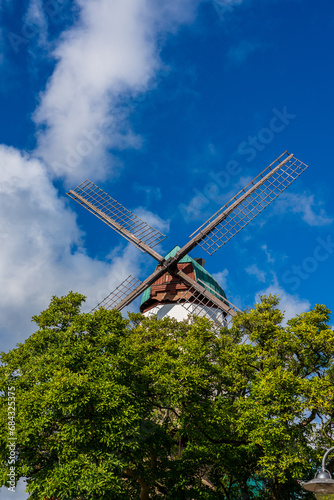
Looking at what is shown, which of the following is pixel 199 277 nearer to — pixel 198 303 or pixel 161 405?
pixel 198 303

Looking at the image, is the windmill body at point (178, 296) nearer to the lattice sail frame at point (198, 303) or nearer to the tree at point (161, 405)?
the lattice sail frame at point (198, 303)

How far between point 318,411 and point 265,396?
7.83ft

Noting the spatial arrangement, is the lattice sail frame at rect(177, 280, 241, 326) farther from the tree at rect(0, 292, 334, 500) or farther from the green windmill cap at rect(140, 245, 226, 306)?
the tree at rect(0, 292, 334, 500)

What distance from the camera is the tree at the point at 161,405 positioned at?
12992 mm

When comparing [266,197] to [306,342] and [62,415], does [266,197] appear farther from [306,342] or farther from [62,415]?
[62,415]

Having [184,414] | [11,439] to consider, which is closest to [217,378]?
[184,414]

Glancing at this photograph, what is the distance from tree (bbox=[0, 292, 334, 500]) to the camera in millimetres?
12992

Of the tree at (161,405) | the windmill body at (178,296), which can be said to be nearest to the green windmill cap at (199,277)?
the windmill body at (178,296)

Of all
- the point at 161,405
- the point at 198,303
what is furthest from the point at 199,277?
the point at 161,405

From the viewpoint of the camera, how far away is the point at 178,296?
106 feet

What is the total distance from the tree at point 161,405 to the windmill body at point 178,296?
9406 millimetres

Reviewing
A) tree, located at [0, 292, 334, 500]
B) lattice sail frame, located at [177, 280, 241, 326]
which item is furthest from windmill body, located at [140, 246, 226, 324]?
tree, located at [0, 292, 334, 500]

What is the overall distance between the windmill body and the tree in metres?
9.41

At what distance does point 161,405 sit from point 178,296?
13706 millimetres
